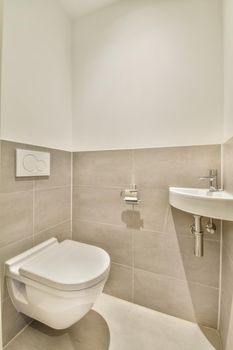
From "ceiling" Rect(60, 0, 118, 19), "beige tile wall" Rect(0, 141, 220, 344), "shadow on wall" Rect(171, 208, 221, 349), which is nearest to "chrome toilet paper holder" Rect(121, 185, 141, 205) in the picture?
"beige tile wall" Rect(0, 141, 220, 344)

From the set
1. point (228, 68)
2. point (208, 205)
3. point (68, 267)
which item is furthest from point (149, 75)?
→ point (68, 267)

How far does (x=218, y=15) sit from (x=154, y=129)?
0.79 metres

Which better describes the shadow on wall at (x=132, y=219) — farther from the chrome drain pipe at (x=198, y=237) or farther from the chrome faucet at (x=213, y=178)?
the chrome faucet at (x=213, y=178)

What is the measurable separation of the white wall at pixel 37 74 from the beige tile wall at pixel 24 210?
13cm

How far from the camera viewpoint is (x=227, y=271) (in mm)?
969

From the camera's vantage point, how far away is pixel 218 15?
3.61 ft

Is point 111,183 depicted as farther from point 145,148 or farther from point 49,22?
point 49,22

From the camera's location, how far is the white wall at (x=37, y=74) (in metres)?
1.00

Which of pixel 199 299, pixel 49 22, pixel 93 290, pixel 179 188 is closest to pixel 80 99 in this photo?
pixel 49 22

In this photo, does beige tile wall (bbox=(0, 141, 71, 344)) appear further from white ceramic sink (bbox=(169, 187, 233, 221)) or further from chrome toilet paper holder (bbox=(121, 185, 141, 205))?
white ceramic sink (bbox=(169, 187, 233, 221))

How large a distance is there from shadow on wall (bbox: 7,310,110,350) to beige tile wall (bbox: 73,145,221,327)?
31 centimetres

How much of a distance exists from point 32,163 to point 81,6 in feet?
4.32

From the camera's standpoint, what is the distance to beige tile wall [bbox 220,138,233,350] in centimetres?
89

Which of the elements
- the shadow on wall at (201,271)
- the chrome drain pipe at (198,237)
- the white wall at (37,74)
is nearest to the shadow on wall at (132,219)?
the shadow on wall at (201,271)
